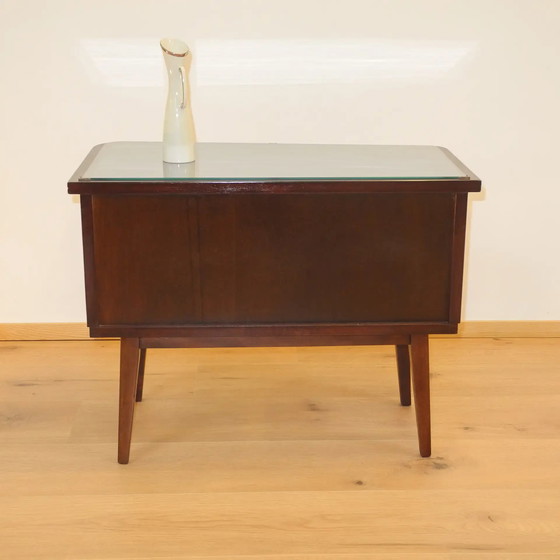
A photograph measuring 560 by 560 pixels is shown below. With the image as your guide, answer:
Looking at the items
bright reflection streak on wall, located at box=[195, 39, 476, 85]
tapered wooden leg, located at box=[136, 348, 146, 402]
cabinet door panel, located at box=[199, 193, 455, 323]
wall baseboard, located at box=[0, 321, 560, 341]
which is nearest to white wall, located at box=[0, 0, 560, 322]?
bright reflection streak on wall, located at box=[195, 39, 476, 85]

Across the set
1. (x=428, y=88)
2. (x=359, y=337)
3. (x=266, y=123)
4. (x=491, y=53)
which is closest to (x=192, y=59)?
(x=266, y=123)

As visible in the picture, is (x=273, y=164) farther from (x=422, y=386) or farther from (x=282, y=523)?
(x=282, y=523)

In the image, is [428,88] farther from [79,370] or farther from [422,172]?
[79,370]

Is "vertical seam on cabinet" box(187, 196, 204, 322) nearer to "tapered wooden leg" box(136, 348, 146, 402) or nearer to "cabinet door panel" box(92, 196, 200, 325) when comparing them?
"cabinet door panel" box(92, 196, 200, 325)

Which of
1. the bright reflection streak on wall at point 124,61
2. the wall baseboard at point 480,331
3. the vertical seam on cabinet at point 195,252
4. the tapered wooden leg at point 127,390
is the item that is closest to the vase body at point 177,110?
the vertical seam on cabinet at point 195,252

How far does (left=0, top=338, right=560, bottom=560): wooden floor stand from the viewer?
1663mm

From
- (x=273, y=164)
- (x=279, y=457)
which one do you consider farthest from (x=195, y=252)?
(x=279, y=457)

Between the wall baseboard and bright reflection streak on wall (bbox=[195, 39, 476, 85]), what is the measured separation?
0.76 meters

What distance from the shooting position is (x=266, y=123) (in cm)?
243

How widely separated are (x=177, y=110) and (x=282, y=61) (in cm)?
66

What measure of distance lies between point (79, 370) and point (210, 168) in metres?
0.87

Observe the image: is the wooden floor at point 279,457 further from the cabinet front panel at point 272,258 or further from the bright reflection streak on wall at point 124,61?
the bright reflection streak on wall at point 124,61

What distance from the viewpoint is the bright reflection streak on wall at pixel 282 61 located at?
2.36m

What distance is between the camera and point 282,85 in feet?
7.90
